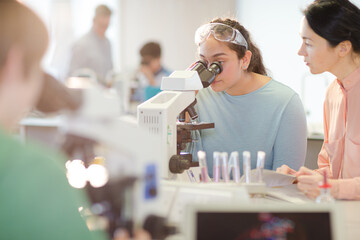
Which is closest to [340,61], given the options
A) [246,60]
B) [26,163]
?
[246,60]

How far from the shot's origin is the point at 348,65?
1679 mm

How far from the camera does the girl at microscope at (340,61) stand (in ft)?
5.35

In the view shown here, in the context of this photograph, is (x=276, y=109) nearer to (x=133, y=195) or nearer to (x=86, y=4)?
(x=133, y=195)

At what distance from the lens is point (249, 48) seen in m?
2.09

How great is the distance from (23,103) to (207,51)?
1290 mm

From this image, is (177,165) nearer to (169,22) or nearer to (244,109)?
(244,109)

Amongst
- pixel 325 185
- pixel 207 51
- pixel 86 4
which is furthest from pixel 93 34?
pixel 325 185

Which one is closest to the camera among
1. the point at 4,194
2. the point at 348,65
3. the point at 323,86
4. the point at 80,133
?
the point at 4,194

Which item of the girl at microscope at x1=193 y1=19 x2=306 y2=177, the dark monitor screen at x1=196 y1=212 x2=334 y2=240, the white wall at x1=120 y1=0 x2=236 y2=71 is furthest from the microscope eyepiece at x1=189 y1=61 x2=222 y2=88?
the white wall at x1=120 y1=0 x2=236 y2=71

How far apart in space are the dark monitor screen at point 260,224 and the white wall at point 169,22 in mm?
6088

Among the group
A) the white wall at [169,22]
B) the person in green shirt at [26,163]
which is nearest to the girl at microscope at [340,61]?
the person in green shirt at [26,163]

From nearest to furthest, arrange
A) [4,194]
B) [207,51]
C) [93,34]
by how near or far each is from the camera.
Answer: [4,194]
[207,51]
[93,34]

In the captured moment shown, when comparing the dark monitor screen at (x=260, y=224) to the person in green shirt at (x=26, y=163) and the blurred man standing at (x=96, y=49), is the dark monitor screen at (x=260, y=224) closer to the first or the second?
the person in green shirt at (x=26, y=163)

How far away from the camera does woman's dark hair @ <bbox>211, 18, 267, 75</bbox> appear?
78.6 inches
